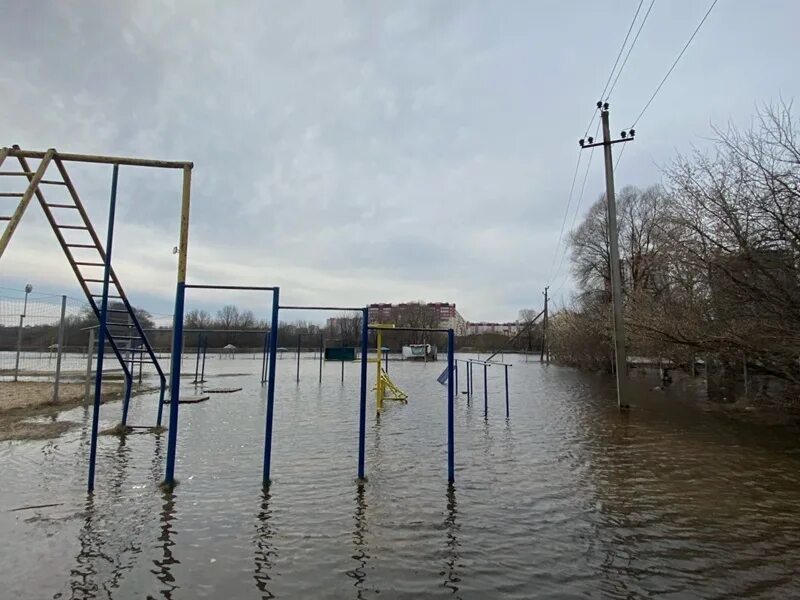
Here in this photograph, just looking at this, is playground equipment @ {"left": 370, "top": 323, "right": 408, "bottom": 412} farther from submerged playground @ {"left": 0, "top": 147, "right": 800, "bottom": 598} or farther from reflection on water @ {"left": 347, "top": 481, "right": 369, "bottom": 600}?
reflection on water @ {"left": 347, "top": 481, "right": 369, "bottom": 600}

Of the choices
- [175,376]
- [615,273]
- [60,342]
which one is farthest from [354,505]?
[615,273]

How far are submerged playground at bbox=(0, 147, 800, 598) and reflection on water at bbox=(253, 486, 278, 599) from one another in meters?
0.02

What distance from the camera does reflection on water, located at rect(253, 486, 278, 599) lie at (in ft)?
10.6

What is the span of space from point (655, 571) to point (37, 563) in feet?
14.2

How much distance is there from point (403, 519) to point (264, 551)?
1.30 metres

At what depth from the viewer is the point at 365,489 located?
5.39 m

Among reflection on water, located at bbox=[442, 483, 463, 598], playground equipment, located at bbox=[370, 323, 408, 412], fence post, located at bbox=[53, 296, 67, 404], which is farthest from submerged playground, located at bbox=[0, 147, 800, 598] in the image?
playground equipment, located at bbox=[370, 323, 408, 412]

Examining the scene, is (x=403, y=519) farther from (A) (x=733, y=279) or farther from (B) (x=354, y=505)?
(A) (x=733, y=279)

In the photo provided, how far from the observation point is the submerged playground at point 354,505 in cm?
334

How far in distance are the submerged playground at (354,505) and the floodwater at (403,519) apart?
2cm

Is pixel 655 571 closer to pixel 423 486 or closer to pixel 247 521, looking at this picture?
pixel 423 486

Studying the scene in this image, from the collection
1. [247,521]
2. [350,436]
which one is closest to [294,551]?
[247,521]

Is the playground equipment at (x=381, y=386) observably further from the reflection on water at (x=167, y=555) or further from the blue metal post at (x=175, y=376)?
the reflection on water at (x=167, y=555)

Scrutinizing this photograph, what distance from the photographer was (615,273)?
46.2 ft
